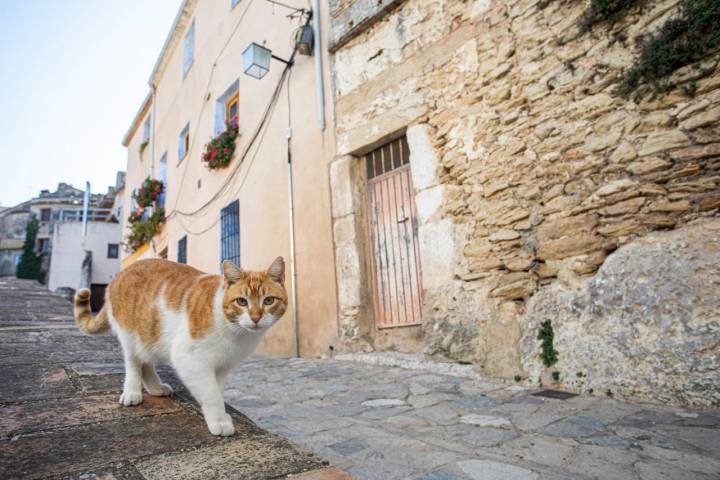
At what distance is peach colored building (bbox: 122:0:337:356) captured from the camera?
584cm

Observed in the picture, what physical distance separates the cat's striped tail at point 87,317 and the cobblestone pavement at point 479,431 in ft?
3.36

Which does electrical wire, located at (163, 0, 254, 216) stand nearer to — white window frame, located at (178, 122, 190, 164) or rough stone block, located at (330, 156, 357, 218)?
white window frame, located at (178, 122, 190, 164)

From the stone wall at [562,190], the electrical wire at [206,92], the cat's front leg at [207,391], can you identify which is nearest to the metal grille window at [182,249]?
the electrical wire at [206,92]

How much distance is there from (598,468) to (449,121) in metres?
3.33

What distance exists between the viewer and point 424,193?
4.46 m

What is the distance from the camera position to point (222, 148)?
8234 millimetres

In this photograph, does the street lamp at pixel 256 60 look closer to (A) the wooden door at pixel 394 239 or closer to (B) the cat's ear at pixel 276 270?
(A) the wooden door at pixel 394 239

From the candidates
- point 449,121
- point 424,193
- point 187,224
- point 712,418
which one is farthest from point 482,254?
point 187,224

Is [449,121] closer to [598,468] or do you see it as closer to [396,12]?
[396,12]

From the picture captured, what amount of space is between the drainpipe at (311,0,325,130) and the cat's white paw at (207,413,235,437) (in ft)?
15.7

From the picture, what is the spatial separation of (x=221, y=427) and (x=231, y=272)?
647 mm

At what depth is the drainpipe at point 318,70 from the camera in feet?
19.1

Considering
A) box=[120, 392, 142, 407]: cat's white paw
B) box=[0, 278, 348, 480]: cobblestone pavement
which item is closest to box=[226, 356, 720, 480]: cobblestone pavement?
box=[0, 278, 348, 480]: cobblestone pavement

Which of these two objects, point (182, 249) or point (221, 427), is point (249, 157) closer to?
point (182, 249)
